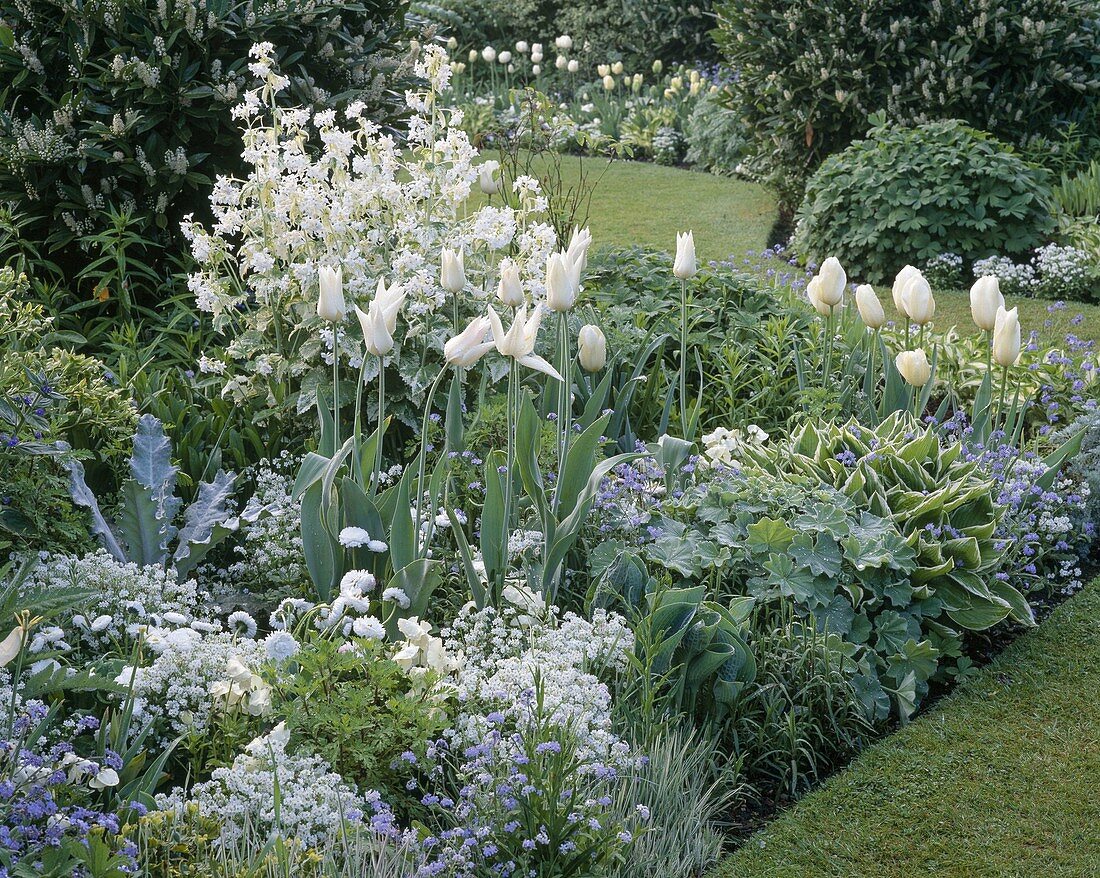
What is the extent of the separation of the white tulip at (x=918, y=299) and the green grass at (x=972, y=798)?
1288 mm

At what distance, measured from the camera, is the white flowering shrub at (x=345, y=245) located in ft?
14.0

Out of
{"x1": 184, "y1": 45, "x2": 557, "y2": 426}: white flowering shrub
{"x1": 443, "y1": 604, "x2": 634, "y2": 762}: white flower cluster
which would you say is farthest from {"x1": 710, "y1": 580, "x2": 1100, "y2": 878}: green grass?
{"x1": 184, "y1": 45, "x2": 557, "y2": 426}: white flowering shrub

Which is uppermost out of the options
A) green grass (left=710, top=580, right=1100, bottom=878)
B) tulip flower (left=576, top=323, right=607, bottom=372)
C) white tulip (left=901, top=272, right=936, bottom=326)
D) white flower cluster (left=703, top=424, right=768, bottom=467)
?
white tulip (left=901, top=272, right=936, bottom=326)

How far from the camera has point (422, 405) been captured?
4.53 meters

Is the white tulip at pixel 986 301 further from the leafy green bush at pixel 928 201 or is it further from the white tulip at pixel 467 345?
the leafy green bush at pixel 928 201

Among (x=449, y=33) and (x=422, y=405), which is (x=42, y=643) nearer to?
(x=422, y=405)

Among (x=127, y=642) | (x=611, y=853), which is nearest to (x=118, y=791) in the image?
(x=127, y=642)

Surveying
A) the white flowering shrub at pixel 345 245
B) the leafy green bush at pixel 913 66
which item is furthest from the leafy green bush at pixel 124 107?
the leafy green bush at pixel 913 66

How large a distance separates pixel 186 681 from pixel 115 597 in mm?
499

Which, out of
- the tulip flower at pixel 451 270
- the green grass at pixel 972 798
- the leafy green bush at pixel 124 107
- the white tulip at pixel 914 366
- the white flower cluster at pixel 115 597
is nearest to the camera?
the green grass at pixel 972 798

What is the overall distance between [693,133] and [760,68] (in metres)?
2.74

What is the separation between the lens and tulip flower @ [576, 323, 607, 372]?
4.19 m

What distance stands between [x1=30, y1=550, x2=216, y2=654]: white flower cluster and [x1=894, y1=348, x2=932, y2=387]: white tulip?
8.74 feet

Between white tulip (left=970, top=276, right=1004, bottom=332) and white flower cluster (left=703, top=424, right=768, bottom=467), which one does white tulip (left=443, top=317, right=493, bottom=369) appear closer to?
white flower cluster (left=703, top=424, right=768, bottom=467)
